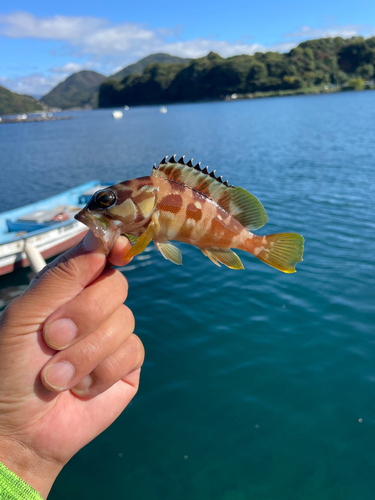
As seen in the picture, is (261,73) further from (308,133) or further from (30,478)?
(30,478)

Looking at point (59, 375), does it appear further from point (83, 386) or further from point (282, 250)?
point (282, 250)

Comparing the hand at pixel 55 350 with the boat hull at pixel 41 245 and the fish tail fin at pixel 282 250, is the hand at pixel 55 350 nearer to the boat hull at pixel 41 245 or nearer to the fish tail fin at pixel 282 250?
the fish tail fin at pixel 282 250

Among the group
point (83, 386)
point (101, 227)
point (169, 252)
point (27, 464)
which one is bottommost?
point (27, 464)

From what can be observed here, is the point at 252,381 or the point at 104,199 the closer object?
the point at 104,199

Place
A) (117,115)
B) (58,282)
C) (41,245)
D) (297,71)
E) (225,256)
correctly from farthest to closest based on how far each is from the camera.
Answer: (297,71), (117,115), (41,245), (225,256), (58,282)

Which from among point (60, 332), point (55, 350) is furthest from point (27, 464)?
point (60, 332)

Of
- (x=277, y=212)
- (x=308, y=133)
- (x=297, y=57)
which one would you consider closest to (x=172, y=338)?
(x=277, y=212)

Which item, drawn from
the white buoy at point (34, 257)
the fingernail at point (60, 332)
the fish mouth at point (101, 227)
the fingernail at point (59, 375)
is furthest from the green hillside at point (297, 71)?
the fingernail at point (59, 375)

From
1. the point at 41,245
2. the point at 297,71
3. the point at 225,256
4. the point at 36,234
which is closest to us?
the point at 225,256
